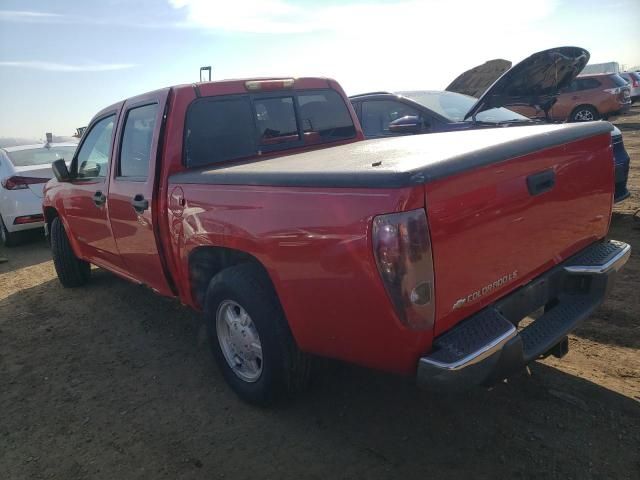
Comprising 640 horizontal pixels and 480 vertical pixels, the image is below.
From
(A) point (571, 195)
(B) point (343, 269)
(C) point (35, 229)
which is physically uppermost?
(A) point (571, 195)

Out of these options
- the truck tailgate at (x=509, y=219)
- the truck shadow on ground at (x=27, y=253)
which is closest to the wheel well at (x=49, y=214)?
the truck shadow on ground at (x=27, y=253)

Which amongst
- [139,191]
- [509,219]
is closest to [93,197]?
[139,191]

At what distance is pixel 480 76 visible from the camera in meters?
24.2

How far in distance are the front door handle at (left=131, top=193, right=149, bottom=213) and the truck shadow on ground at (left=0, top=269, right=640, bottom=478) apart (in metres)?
1.16

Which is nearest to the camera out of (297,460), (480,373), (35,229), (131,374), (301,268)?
(480,373)

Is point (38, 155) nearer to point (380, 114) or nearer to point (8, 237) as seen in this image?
point (8, 237)

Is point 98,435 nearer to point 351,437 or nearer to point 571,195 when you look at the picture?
point 351,437

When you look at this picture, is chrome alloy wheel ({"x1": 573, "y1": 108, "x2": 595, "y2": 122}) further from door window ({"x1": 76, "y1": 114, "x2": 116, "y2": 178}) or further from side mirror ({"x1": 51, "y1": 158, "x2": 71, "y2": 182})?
side mirror ({"x1": 51, "y1": 158, "x2": 71, "y2": 182})

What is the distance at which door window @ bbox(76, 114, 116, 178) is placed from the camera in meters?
4.50

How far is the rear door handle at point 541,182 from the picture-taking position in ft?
8.14

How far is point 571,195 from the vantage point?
2787 millimetres

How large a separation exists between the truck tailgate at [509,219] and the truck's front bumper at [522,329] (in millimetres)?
Result: 57

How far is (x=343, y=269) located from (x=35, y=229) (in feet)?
28.0

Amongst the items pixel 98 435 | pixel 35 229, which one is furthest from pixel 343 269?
pixel 35 229
